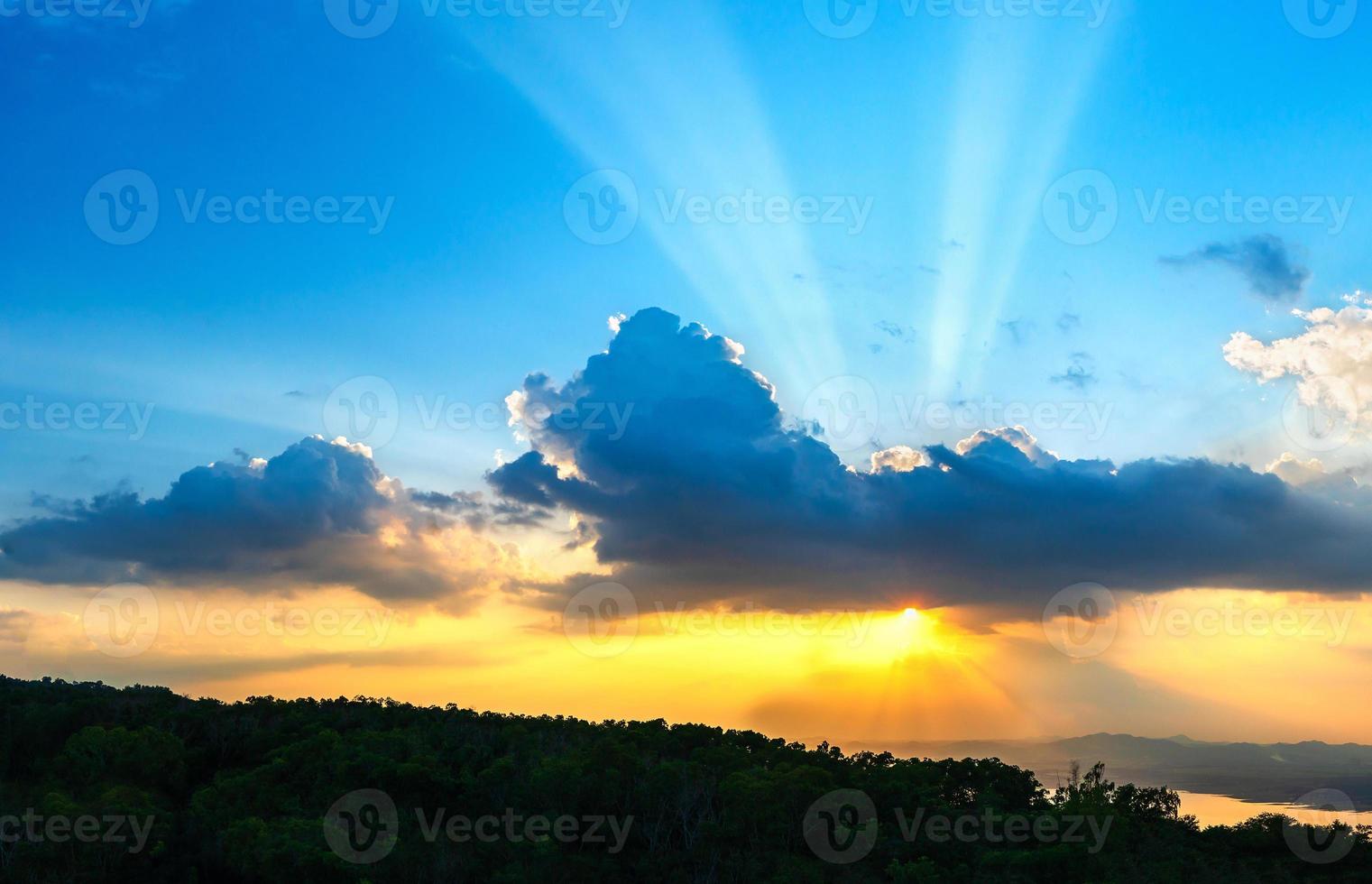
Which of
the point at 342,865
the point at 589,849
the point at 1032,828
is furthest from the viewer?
the point at 589,849

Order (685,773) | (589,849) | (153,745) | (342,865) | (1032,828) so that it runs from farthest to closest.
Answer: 1. (153,745)
2. (685,773)
3. (589,849)
4. (1032,828)
5. (342,865)

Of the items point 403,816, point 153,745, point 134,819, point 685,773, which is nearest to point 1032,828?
point 685,773

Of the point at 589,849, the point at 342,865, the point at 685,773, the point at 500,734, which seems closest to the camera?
the point at 342,865

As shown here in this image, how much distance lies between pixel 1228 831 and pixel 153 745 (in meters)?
102

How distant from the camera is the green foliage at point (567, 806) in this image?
7331cm

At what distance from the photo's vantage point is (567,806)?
86312 mm

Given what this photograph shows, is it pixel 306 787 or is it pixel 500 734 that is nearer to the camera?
pixel 306 787

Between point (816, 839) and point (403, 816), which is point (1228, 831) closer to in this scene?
point (816, 839)

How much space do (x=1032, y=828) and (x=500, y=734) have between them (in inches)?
2455

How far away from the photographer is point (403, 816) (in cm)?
8481

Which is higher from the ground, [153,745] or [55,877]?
[153,745]

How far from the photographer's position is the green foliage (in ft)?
241

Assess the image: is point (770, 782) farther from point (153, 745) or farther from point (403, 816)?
point (153, 745)

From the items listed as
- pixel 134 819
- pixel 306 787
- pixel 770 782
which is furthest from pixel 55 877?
pixel 770 782
